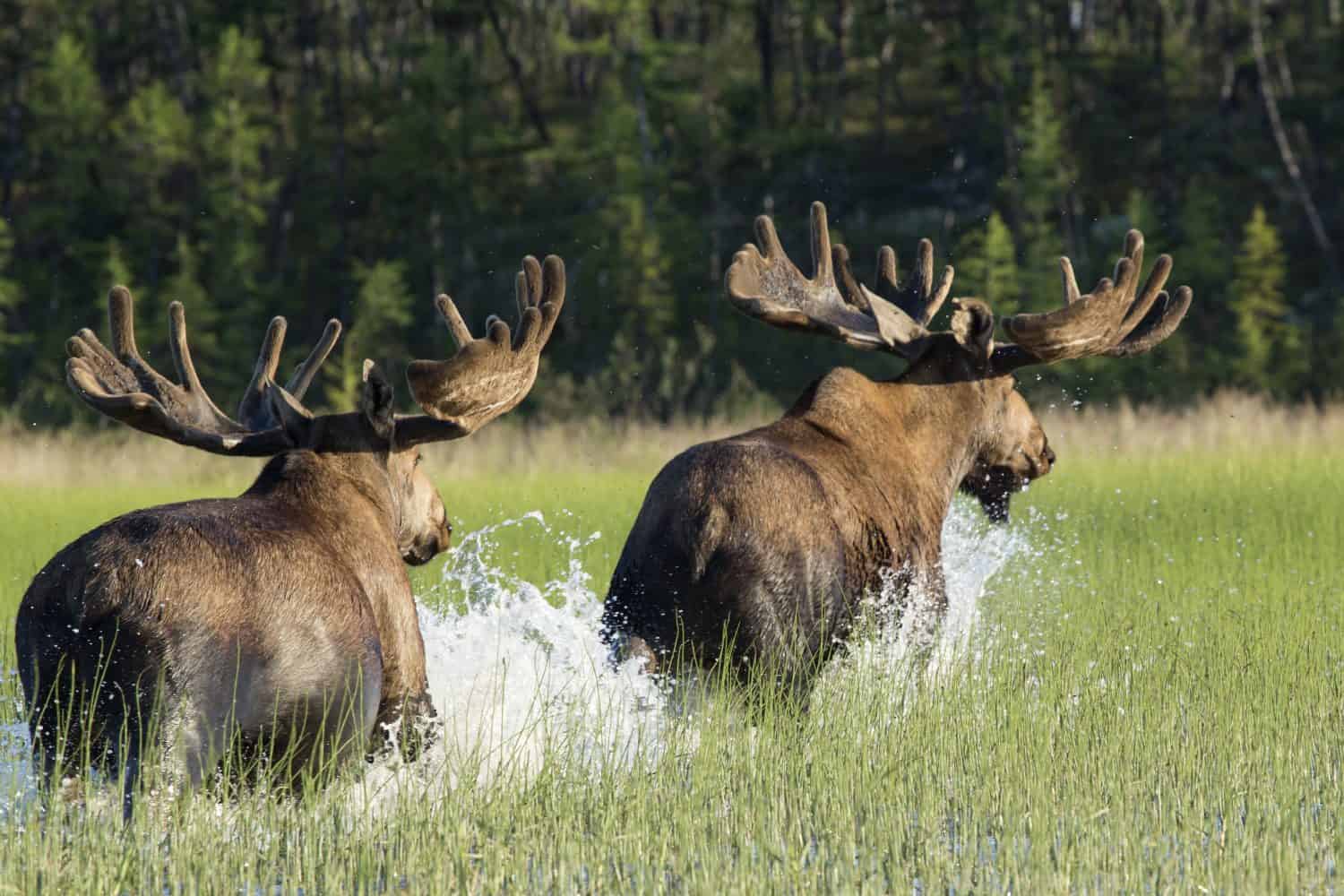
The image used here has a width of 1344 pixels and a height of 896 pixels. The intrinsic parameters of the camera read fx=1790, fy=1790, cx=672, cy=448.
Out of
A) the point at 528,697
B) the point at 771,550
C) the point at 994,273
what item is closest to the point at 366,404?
the point at 771,550

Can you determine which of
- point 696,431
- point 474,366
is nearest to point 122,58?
point 696,431

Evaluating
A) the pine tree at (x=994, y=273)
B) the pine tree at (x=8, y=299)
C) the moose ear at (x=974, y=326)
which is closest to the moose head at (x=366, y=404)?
the moose ear at (x=974, y=326)

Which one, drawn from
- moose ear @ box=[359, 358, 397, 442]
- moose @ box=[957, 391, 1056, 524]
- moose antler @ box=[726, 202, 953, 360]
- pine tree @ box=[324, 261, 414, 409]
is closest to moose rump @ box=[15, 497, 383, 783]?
moose ear @ box=[359, 358, 397, 442]

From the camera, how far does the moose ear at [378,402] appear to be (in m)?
5.61

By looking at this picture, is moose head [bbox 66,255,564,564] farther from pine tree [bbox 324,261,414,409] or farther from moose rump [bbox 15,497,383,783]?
pine tree [bbox 324,261,414,409]

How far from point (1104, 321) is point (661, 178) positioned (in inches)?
1446

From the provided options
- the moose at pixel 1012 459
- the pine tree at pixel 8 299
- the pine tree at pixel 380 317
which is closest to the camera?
the moose at pixel 1012 459

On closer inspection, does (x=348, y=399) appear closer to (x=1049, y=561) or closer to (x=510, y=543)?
(x=510, y=543)

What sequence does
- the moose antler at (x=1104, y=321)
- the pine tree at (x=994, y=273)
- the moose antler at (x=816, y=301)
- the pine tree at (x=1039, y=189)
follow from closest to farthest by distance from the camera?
1. the moose antler at (x=816, y=301)
2. the moose antler at (x=1104, y=321)
3. the pine tree at (x=994, y=273)
4. the pine tree at (x=1039, y=189)

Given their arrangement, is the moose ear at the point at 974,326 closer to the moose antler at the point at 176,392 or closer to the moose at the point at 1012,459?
the moose at the point at 1012,459

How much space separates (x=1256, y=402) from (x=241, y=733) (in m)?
19.1

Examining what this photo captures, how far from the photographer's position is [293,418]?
5.86 metres

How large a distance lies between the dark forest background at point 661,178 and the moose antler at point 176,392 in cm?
3147

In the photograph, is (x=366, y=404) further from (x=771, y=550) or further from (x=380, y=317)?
(x=380, y=317)
